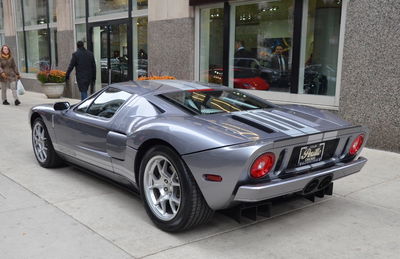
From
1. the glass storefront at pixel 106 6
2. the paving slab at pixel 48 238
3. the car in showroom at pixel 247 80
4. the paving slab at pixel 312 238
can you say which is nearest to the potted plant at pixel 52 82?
the glass storefront at pixel 106 6

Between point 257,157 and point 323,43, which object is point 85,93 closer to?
point 323,43

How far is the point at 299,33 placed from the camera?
7988mm

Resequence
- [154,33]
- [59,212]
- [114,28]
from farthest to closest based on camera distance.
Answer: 1. [114,28]
2. [154,33]
3. [59,212]

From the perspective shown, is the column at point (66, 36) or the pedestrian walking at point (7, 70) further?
the column at point (66, 36)

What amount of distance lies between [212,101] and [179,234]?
136 cm

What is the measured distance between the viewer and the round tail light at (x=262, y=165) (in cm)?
302

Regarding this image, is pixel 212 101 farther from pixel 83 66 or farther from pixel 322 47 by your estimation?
pixel 83 66

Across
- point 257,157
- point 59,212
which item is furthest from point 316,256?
point 59,212

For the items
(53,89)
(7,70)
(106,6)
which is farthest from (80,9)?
(7,70)

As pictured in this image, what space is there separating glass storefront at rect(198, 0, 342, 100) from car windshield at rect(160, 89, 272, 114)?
150 inches

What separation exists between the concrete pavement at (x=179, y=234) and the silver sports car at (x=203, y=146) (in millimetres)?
279

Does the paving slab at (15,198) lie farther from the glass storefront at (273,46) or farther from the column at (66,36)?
the column at (66,36)

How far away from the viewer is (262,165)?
3.07 m

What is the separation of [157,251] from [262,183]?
96 cm
